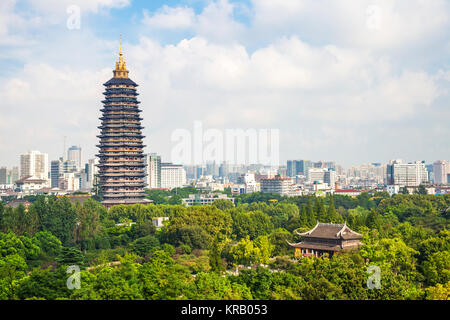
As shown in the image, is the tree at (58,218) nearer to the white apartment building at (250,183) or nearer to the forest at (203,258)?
the forest at (203,258)

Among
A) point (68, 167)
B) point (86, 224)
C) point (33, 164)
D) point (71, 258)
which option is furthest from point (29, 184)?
point (71, 258)

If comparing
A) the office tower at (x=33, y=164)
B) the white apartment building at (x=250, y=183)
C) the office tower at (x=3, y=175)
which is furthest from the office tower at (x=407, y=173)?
the office tower at (x=3, y=175)

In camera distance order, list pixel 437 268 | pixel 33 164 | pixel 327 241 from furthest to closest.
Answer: pixel 33 164, pixel 327 241, pixel 437 268

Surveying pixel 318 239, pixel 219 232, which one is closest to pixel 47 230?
pixel 219 232

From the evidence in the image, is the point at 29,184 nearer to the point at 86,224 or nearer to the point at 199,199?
the point at 199,199
